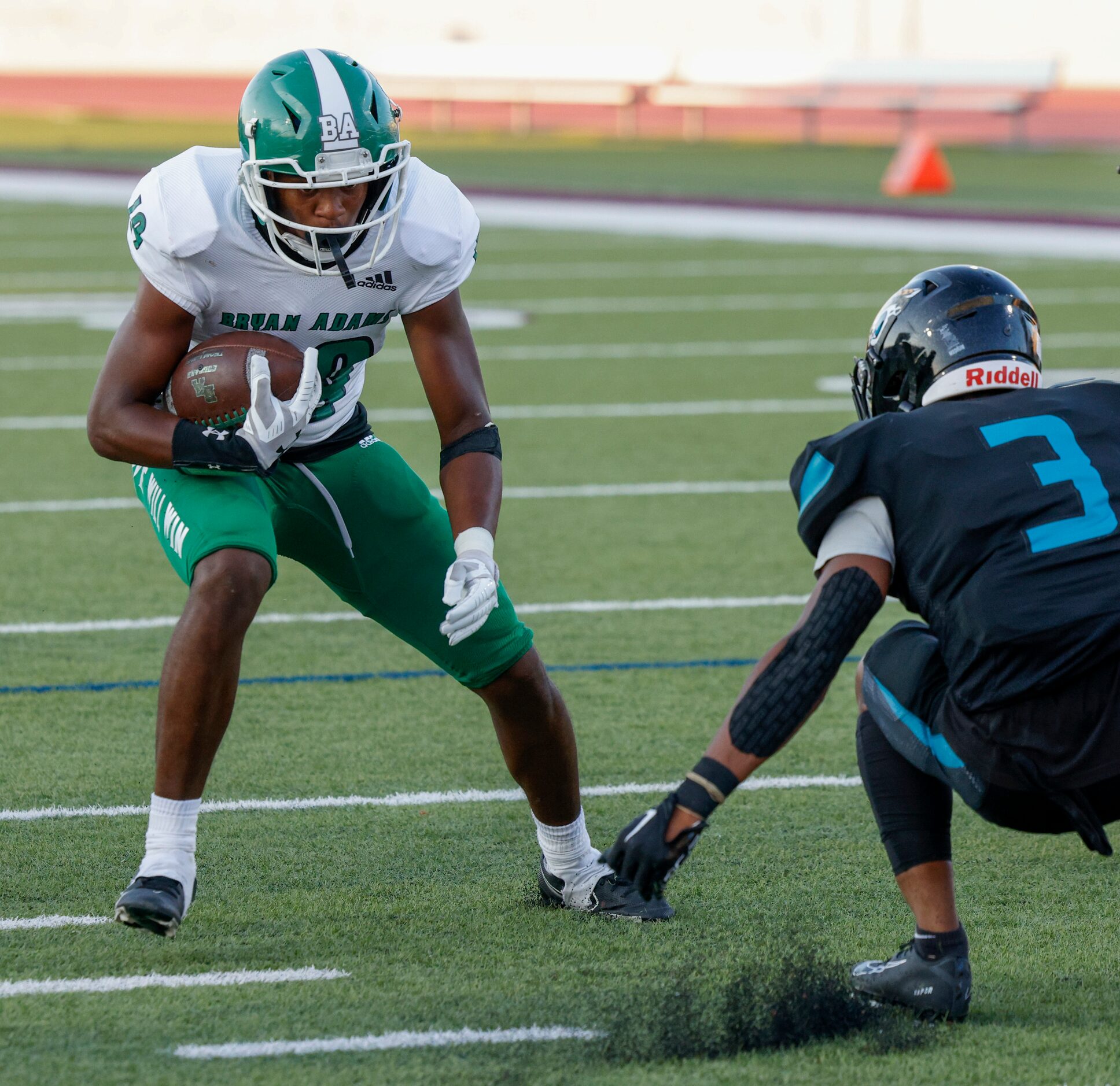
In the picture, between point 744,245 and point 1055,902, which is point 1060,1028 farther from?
point 744,245

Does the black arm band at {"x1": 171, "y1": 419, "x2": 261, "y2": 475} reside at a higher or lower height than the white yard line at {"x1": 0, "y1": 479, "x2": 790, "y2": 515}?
higher

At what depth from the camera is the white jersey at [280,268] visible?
3.51 m

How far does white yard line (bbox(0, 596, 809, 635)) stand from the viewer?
18.2 feet

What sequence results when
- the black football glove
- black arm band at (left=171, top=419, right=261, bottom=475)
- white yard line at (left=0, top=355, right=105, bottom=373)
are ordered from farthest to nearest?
white yard line at (left=0, top=355, right=105, bottom=373) < black arm band at (left=171, top=419, right=261, bottom=475) < the black football glove

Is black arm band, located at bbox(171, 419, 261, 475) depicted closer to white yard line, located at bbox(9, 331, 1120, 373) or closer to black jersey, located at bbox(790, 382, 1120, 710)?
black jersey, located at bbox(790, 382, 1120, 710)

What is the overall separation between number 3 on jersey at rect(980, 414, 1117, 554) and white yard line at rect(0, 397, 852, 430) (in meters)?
5.90

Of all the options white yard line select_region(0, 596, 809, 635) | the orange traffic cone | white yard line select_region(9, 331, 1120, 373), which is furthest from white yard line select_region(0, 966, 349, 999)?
the orange traffic cone

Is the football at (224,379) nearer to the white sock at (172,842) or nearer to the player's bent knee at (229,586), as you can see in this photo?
the player's bent knee at (229,586)

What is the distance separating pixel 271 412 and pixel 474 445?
42 cm

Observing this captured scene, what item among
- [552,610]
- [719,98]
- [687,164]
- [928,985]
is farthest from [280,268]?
[719,98]

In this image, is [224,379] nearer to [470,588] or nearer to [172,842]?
[470,588]

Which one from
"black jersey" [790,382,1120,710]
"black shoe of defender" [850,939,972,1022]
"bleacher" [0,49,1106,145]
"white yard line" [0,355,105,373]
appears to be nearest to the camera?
"black jersey" [790,382,1120,710]

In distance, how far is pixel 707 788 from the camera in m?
2.69

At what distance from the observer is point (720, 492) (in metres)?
7.28
